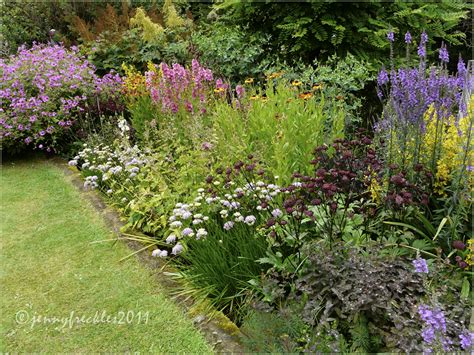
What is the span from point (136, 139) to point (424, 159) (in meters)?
3.85

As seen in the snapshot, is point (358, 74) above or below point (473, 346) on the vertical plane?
above

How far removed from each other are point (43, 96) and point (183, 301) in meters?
4.22

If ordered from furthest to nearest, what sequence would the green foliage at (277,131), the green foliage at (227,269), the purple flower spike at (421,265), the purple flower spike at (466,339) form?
the green foliage at (277,131)
the green foliage at (227,269)
the purple flower spike at (421,265)
the purple flower spike at (466,339)

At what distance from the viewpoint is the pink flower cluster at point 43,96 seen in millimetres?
5855

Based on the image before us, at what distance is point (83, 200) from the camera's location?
4727 mm

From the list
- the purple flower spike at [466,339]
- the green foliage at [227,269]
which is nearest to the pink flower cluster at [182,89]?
the green foliage at [227,269]

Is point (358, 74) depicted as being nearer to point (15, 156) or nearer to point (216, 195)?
point (216, 195)

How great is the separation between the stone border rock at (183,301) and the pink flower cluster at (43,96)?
1.59 metres

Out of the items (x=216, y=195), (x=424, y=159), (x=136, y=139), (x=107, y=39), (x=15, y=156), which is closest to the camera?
(x=424, y=159)

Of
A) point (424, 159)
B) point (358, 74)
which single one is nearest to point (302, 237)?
point (424, 159)

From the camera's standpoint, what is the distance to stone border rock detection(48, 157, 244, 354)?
2.54 meters

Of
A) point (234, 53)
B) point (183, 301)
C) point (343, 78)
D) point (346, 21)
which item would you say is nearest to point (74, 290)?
point (183, 301)

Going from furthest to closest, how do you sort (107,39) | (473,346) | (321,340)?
1. (107,39)
2. (321,340)
3. (473,346)

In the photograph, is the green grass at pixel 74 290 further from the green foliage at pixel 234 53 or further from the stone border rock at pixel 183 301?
the green foliage at pixel 234 53
